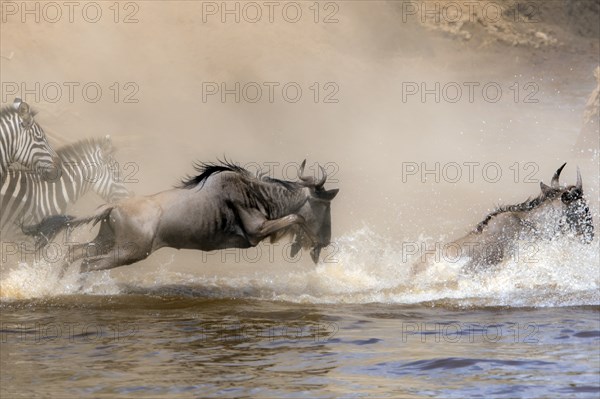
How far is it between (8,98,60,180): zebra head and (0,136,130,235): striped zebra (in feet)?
0.72

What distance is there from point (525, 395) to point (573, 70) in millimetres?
17438

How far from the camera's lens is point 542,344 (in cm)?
846

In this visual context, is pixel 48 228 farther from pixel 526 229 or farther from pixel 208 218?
pixel 526 229

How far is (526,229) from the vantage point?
35.4 ft

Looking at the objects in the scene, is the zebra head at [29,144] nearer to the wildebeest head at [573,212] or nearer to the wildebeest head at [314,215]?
the wildebeest head at [314,215]

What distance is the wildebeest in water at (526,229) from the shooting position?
35.3 feet

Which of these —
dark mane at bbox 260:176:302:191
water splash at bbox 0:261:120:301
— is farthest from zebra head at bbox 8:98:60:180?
dark mane at bbox 260:176:302:191

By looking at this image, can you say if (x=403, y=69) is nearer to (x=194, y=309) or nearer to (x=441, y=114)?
(x=441, y=114)

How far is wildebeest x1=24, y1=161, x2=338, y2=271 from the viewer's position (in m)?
10.1

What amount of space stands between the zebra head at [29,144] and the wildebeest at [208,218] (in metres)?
1.38

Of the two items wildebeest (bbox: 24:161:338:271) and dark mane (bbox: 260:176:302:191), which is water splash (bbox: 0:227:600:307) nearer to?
wildebeest (bbox: 24:161:338:271)

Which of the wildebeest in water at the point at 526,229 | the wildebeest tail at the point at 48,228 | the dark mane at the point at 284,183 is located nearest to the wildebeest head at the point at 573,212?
the wildebeest in water at the point at 526,229

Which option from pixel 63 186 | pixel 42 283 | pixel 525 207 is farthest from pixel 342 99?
pixel 42 283

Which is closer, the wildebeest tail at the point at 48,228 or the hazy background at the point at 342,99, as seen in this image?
the wildebeest tail at the point at 48,228
